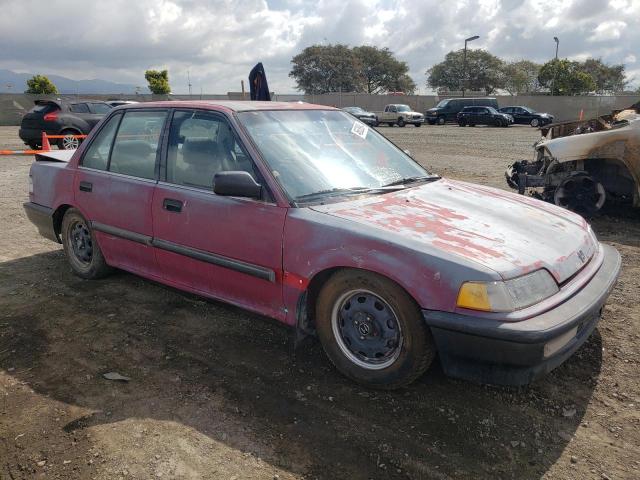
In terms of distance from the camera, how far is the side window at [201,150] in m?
3.38

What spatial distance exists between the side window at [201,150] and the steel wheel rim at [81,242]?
1.40 m

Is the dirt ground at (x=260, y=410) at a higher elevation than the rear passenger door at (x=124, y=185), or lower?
lower

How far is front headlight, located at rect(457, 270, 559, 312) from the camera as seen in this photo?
7.82 feet

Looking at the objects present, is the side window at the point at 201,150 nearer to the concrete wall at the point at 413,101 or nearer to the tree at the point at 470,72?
the concrete wall at the point at 413,101

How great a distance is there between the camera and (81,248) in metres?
4.67

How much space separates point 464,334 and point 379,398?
2.27ft

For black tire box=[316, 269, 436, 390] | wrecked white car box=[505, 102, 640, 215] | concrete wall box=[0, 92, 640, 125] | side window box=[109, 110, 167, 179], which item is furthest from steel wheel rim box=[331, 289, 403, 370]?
concrete wall box=[0, 92, 640, 125]

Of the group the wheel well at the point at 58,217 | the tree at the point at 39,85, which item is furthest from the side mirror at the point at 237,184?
the tree at the point at 39,85

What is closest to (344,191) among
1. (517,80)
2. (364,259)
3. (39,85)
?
(364,259)

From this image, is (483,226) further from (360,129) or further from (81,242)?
(81,242)

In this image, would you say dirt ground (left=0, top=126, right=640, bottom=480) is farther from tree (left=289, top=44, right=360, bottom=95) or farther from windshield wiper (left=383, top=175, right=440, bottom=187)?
tree (left=289, top=44, right=360, bottom=95)

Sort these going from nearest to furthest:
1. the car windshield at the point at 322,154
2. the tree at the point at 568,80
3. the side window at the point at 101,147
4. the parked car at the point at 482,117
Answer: the car windshield at the point at 322,154, the side window at the point at 101,147, the parked car at the point at 482,117, the tree at the point at 568,80

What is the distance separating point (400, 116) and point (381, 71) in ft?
148

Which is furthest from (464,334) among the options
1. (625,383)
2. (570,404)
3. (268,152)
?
(268,152)
